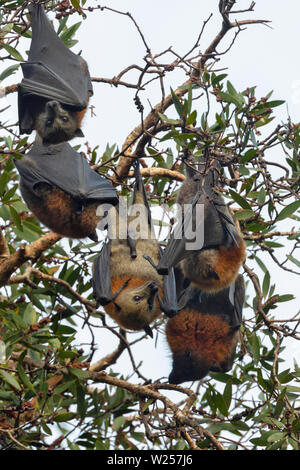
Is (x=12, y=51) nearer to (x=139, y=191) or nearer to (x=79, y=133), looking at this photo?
(x=79, y=133)

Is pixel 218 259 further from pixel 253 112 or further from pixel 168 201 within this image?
pixel 253 112

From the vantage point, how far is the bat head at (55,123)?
558 cm

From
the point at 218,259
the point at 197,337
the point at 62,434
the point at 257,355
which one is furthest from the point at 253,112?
the point at 62,434

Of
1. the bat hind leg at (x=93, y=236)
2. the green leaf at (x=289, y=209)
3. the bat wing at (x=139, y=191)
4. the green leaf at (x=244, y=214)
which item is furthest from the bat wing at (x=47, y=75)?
the green leaf at (x=289, y=209)

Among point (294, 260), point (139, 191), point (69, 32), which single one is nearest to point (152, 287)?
point (139, 191)

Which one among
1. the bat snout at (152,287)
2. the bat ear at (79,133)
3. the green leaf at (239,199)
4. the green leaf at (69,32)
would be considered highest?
the green leaf at (69,32)

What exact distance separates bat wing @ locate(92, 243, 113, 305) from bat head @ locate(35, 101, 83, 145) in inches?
44.3

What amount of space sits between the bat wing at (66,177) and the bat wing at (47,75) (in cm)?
34

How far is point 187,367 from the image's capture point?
22.6 ft

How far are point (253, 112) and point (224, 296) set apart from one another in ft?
8.26

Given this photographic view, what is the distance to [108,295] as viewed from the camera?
17.9 ft

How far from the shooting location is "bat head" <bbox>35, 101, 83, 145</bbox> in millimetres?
5578

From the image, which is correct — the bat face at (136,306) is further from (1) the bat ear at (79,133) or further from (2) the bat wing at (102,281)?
(1) the bat ear at (79,133)

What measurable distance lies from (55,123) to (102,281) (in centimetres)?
144
